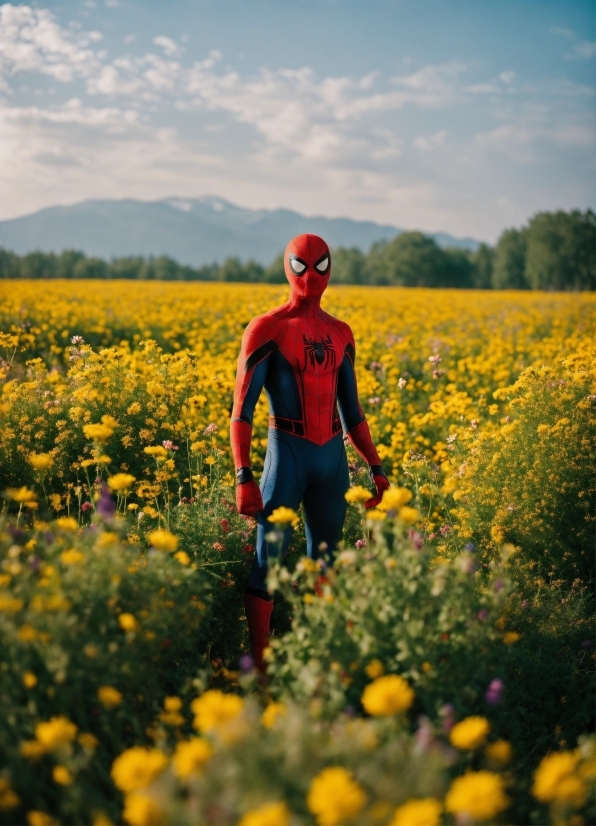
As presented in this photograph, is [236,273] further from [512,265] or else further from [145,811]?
[145,811]

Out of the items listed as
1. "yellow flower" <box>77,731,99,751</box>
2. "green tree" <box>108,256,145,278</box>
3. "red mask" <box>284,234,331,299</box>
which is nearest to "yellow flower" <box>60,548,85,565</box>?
"yellow flower" <box>77,731,99,751</box>

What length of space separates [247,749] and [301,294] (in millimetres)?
2195

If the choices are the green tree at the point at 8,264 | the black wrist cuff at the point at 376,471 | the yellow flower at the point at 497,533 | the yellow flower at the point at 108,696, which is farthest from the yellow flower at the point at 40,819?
the green tree at the point at 8,264

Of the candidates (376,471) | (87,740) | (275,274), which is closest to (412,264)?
(275,274)

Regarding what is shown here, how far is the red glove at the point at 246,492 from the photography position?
123 inches

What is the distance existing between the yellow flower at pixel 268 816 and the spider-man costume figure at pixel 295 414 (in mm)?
1723

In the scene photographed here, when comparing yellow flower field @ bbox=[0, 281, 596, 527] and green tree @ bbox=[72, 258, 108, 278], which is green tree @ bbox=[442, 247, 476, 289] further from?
yellow flower field @ bbox=[0, 281, 596, 527]

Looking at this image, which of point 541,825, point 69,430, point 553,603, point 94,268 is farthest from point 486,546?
point 94,268

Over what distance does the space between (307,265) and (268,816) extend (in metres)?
2.45

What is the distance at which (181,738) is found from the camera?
7.55 feet

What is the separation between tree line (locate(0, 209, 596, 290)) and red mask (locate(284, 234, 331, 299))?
3329cm

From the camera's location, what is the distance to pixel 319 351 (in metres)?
3.34

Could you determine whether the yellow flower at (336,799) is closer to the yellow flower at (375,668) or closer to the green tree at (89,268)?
the yellow flower at (375,668)

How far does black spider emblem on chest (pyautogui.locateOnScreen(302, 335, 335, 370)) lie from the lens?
332 cm
